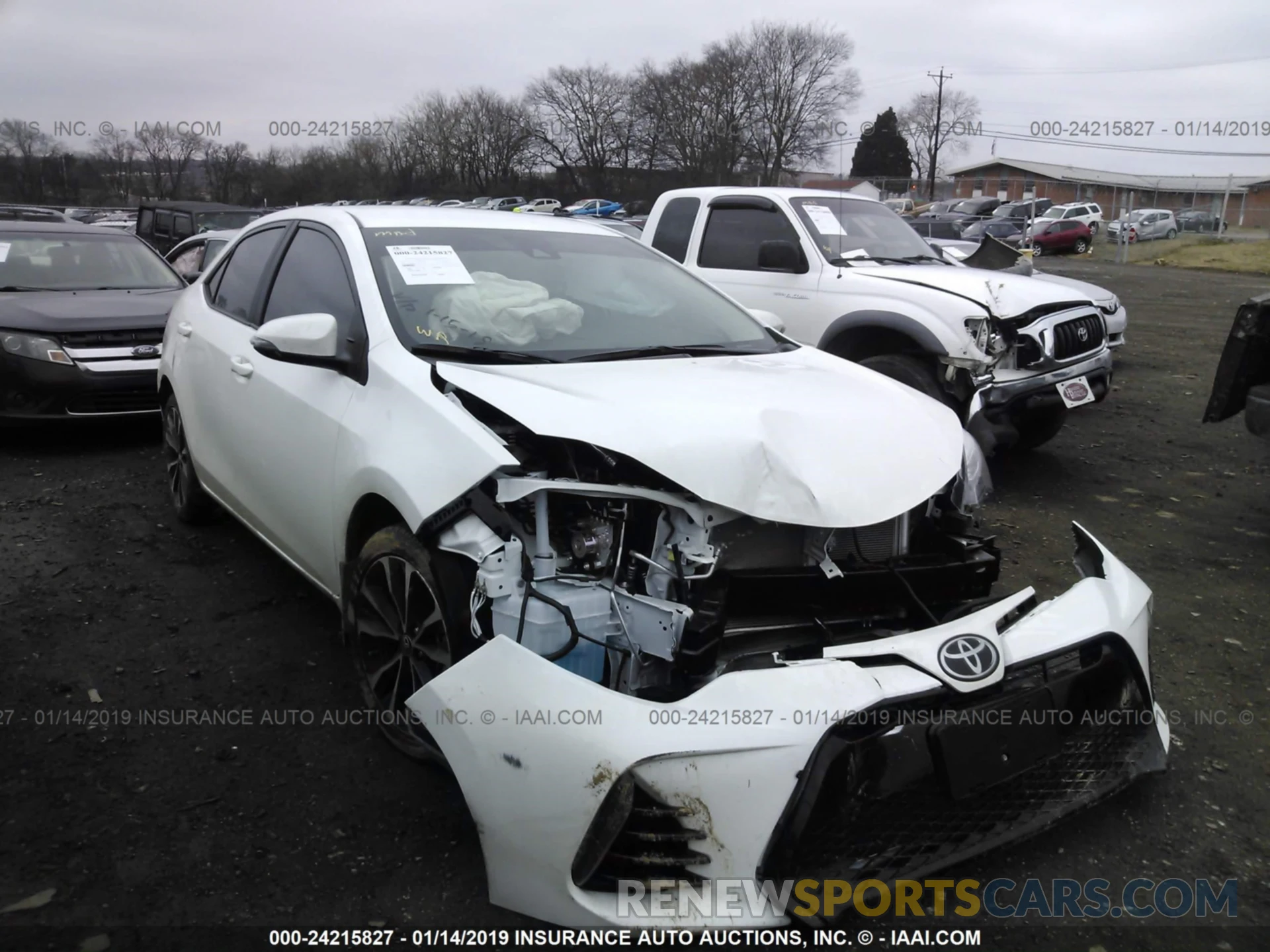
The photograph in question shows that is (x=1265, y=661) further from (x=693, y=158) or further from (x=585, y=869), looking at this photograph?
(x=693, y=158)

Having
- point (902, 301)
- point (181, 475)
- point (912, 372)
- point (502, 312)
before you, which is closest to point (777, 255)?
point (902, 301)

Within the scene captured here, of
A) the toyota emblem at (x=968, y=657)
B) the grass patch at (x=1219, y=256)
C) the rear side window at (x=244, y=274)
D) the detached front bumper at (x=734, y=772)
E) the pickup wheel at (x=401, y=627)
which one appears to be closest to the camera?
the detached front bumper at (x=734, y=772)

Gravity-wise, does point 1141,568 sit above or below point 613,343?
below

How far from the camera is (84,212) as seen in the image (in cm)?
2645

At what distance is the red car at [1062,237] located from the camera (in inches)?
1210

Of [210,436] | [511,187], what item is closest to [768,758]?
[210,436]

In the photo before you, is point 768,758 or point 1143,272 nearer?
point 768,758

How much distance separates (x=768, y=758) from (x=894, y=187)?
130 ft

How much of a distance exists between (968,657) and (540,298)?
6.23 feet

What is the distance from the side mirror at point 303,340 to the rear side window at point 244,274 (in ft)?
3.34

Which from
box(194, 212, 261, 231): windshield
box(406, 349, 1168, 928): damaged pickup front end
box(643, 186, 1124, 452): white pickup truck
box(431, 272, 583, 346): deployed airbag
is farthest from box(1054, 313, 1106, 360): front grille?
box(194, 212, 261, 231): windshield

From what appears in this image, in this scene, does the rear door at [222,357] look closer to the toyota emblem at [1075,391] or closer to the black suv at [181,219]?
the toyota emblem at [1075,391]

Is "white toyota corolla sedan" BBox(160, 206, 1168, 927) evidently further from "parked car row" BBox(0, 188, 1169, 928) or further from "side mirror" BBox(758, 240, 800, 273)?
"side mirror" BBox(758, 240, 800, 273)

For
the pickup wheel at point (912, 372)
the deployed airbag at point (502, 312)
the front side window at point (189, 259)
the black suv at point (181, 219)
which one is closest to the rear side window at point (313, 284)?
the deployed airbag at point (502, 312)
